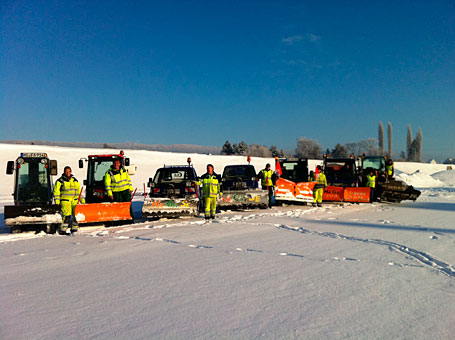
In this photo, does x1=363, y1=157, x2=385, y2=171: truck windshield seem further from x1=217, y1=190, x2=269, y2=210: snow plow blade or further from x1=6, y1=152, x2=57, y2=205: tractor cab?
x1=6, y1=152, x2=57, y2=205: tractor cab

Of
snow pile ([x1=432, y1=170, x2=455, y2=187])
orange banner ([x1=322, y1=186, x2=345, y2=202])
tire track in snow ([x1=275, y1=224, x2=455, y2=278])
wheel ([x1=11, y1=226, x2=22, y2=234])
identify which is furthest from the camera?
snow pile ([x1=432, y1=170, x2=455, y2=187])

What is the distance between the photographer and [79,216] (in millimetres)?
9898

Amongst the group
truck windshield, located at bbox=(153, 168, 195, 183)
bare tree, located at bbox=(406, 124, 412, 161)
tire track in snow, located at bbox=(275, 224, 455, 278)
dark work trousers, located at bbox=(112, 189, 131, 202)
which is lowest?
tire track in snow, located at bbox=(275, 224, 455, 278)

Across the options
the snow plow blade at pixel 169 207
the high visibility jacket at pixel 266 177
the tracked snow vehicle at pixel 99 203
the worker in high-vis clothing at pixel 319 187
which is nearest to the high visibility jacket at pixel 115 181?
the tracked snow vehicle at pixel 99 203

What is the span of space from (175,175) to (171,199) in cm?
179

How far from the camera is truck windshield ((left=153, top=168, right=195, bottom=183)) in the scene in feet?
40.0

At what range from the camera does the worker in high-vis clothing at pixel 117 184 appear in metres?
10.6

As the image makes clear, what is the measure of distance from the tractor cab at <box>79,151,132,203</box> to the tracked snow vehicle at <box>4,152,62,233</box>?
1.33 m

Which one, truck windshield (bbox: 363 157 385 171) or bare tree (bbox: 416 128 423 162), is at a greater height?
bare tree (bbox: 416 128 423 162)

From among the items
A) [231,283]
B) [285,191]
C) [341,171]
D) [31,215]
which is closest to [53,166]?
[31,215]

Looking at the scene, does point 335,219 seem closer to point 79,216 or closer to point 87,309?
point 79,216

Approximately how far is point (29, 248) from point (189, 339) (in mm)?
5630

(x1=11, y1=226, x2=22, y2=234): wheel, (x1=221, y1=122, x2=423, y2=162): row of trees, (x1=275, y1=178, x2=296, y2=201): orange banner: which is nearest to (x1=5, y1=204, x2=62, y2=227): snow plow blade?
(x1=11, y1=226, x2=22, y2=234): wheel

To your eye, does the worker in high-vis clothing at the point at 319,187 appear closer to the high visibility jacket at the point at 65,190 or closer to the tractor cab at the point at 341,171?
the tractor cab at the point at 341,171
